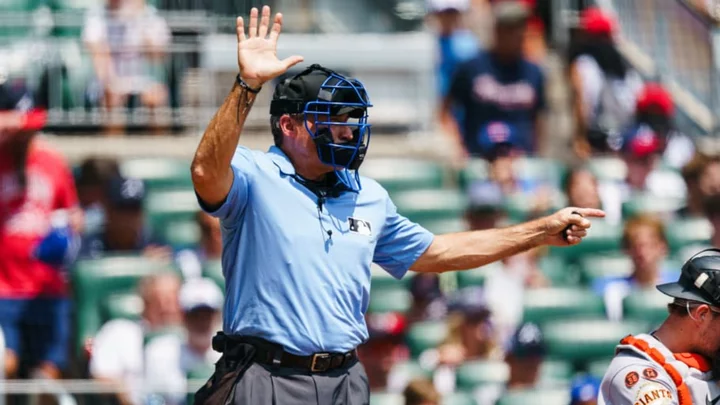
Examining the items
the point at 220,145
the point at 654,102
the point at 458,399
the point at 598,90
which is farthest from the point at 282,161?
the point at 654,102

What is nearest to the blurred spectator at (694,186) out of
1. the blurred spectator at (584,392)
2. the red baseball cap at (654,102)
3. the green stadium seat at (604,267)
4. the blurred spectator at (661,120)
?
the blurred spectator at (661,120)

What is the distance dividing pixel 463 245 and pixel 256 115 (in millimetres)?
5721

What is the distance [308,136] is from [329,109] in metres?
0.13

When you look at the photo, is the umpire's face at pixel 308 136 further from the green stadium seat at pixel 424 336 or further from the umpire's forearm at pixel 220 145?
the green stadium seat at pixel 424 336

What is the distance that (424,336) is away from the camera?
9.45m

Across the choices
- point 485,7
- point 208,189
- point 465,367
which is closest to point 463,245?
point 208,189

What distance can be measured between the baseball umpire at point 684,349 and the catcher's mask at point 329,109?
1.21 metres

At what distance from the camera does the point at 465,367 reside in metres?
8.94

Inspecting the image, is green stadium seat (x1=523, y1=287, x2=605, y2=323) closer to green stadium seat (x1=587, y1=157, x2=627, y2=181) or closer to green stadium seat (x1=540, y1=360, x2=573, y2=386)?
green stadium seat (x1=540, y1=360, x2=573, y2=386)

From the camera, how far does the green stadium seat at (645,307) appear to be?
967 centimetres

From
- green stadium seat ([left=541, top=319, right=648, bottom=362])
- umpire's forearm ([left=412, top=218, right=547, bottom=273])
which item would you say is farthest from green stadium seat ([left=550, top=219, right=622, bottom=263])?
umpire's forearm ([left=412, top=218, right=547, bottom=273])

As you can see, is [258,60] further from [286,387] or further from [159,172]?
[159,172]

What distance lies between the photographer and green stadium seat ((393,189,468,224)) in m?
10.6

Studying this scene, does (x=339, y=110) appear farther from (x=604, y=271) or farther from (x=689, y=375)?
(x=604, y=271)
